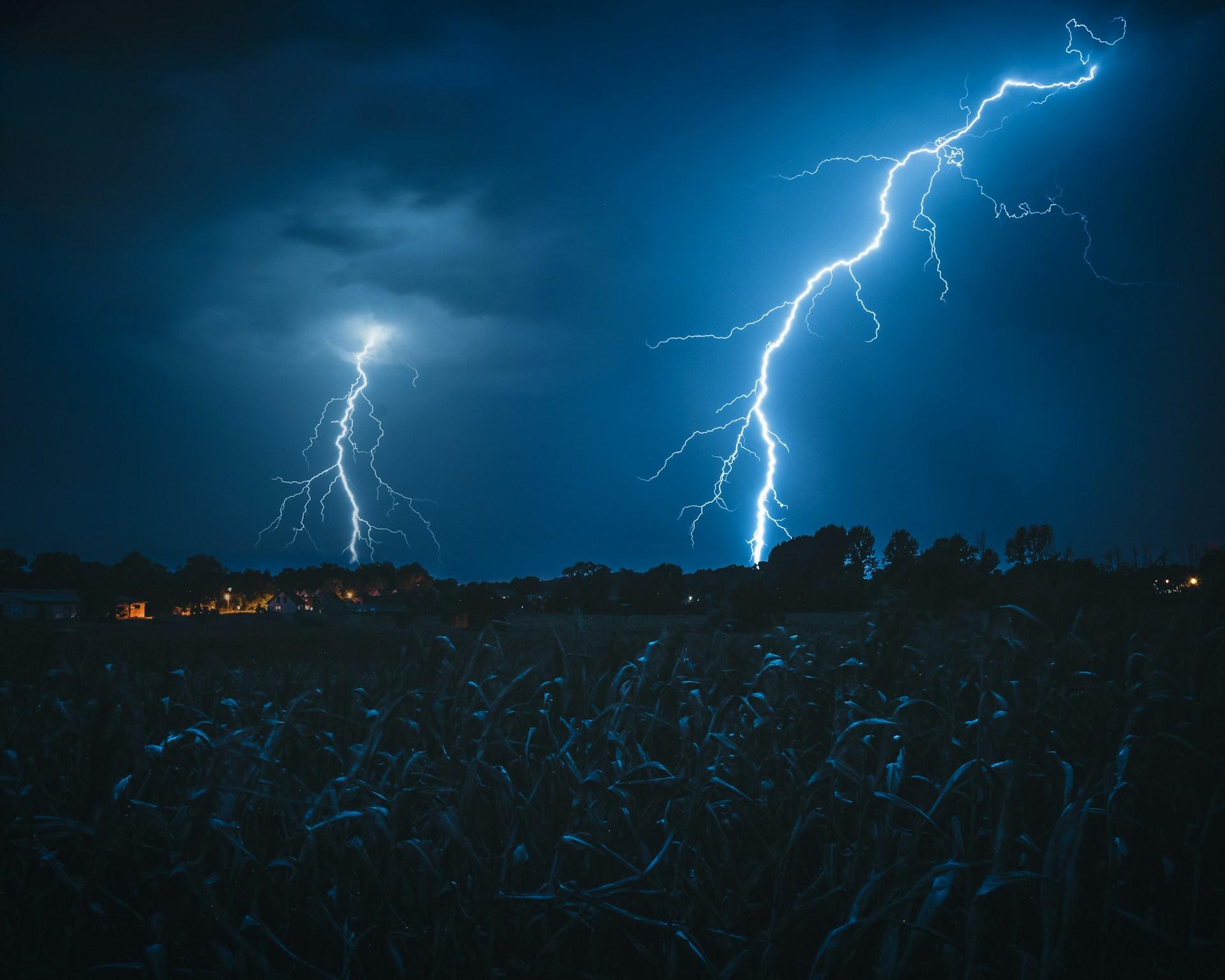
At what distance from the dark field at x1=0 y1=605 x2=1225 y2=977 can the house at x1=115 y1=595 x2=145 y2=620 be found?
47.2 ft

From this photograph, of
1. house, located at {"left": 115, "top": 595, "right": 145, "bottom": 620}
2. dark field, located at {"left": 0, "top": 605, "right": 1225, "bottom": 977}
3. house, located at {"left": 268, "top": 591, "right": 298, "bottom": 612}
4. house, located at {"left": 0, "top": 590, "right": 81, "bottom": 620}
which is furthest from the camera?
house, located at {"left": 268, "top": 591, "right": 298, "bottom": 612}

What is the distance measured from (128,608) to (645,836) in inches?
801

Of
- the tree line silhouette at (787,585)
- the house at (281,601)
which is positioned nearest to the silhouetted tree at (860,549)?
the tree line silhouette at (787,585)

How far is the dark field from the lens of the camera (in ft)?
5.95

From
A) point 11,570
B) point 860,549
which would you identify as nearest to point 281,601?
point 11,570

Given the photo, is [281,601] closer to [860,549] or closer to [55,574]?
[55,574]

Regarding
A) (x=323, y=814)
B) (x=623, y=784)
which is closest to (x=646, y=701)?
(x=623, y=784)

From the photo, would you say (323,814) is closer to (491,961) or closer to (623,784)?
(491,961)

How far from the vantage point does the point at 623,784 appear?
7.89ft

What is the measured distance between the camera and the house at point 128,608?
614 inches

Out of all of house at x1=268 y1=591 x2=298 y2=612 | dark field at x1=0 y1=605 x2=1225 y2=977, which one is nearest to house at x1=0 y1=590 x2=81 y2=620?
house at x1=268 y1=591 x2=298 y2=612

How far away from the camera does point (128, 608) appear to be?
59.1 ft

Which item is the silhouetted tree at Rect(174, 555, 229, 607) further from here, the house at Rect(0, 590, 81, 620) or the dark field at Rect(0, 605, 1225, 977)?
the dark field at Rect(0, 605, 1225, 977)

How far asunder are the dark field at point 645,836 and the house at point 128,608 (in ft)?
47.2
